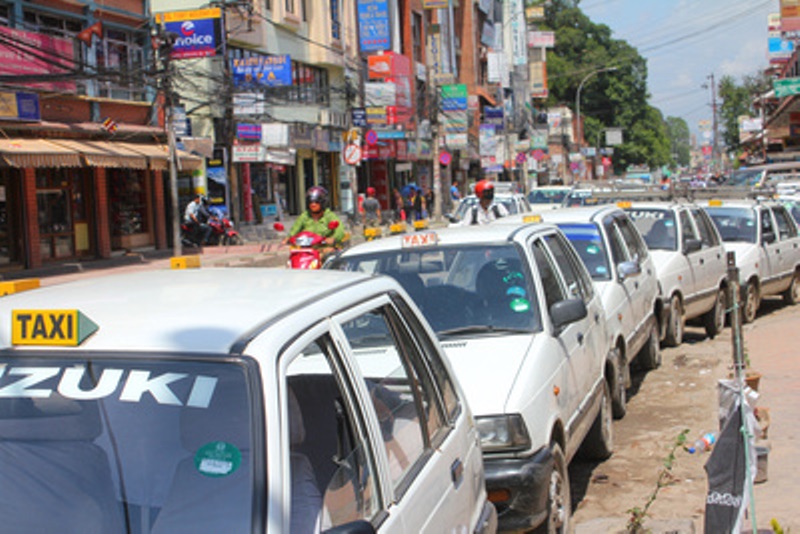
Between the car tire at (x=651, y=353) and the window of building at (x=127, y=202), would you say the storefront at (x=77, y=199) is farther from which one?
the car tire at (x=651, y=353)

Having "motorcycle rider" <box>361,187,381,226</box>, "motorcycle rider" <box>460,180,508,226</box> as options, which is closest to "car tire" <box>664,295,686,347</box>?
"motorcycle rider" <box>460,180,508,226</box>

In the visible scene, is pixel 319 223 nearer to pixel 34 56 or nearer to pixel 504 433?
pixel 504 433

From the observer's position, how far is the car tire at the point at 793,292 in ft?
51.6

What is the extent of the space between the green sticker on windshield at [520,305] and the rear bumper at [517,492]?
4.45 ft

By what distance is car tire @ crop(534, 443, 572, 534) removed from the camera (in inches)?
193

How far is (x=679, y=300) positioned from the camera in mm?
11688

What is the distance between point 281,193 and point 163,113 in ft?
26.7

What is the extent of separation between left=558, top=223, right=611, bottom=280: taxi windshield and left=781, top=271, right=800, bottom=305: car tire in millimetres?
8038

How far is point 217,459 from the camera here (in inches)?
97.2

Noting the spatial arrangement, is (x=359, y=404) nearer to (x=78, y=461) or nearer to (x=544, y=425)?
(x=78, y=461)

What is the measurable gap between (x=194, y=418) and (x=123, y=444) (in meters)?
0.22

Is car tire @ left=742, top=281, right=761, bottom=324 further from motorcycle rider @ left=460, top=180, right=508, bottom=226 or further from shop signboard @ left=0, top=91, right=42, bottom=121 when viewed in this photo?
shop signboard @ left=0, top=91, right=42, bottom=121

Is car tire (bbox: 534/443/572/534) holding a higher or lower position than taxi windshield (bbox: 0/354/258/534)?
lower

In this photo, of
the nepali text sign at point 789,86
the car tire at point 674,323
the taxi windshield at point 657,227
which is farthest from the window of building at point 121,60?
the nepali text sign at point 789,86
